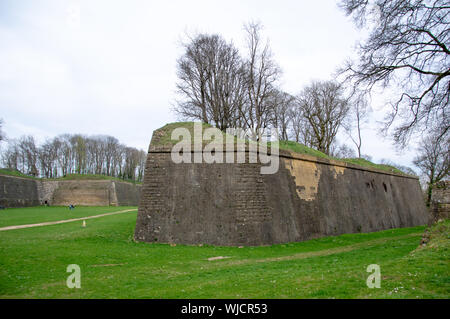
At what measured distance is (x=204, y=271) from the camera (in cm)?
823

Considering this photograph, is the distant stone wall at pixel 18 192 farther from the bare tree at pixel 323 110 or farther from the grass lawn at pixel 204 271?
the bare tree at pixel 323 110

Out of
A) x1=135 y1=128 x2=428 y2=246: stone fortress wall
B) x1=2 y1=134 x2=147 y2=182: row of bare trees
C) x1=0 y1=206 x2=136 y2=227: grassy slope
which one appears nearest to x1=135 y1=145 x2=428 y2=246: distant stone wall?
x1=135 y1=128 x2=428 y2=246: stone fortress wall

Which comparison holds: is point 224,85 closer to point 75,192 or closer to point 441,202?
point 441,202

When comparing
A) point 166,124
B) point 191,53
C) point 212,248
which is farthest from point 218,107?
point 212,248

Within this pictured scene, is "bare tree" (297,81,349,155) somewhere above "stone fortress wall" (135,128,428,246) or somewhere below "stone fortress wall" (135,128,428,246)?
above

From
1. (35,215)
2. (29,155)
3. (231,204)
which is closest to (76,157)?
(29,155)

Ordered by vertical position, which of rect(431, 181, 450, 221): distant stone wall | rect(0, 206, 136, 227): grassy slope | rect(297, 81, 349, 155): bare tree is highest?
rect(297, 81, 349, 155): bare tree

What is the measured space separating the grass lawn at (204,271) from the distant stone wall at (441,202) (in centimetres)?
201

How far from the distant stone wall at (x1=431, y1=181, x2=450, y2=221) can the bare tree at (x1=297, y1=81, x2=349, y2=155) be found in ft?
63.4

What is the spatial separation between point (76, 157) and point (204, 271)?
6197 centimetres

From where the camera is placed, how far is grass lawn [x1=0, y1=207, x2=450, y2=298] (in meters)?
5.37

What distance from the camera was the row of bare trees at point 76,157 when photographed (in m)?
60.0

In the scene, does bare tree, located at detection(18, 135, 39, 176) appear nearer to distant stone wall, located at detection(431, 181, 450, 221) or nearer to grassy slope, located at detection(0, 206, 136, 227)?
grassy slope, located at detection(0, 206, 136, 227)

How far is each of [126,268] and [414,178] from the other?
29.4 m
